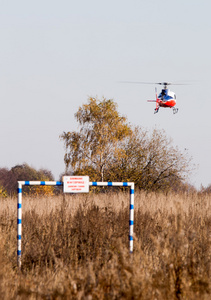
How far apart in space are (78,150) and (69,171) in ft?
9.79

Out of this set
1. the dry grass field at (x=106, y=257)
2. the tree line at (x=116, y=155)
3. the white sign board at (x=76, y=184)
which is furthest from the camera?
the tree line at (x=116, y=155)

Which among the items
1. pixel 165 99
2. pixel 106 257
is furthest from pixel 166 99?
pixel 106 257

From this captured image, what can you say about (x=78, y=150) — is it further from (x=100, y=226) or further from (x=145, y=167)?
(x=100, y=226)

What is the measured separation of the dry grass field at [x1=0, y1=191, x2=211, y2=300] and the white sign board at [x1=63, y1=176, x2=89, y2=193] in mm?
1118

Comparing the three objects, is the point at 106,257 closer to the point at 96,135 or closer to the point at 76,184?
the point at 76,184

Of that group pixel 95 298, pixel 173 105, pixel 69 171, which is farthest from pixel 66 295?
pixel 69 171

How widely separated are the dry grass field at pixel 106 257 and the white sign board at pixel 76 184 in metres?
1.12

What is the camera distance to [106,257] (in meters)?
6.09

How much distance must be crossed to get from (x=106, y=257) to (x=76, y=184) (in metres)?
3.94

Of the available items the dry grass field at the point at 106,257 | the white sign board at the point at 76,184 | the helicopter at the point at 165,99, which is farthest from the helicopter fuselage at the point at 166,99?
the white sign board at the point at 76,184

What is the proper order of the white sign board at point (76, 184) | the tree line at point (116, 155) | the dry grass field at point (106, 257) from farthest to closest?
the tree line at point (116, 155) → the white sign board at point (76, 184) → the dry grass field at point (106, 257)

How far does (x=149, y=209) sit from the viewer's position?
16594 millimetres

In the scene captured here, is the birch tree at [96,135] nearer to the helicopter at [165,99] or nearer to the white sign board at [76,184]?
the helicopter at [165,99]

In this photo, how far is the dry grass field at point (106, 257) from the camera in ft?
17.0
